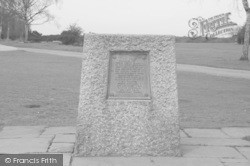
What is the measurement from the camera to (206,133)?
6.52m

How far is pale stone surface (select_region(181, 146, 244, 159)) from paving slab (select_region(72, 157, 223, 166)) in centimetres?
20

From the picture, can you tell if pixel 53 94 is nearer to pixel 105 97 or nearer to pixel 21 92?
pixel 21 92

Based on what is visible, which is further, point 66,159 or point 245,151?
point 245,151

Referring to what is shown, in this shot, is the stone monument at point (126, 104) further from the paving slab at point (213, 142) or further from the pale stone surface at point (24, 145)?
the paving slab at point (213, 142)

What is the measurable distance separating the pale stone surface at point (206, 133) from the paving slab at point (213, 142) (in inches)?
9.9

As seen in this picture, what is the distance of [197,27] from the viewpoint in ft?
181

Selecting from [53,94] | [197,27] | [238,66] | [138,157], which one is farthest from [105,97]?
[197,27]

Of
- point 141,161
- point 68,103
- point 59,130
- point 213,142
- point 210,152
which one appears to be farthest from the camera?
point 68,103

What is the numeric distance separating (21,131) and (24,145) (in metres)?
0.94

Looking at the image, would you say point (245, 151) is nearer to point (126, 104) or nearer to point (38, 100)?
point (126, 104)

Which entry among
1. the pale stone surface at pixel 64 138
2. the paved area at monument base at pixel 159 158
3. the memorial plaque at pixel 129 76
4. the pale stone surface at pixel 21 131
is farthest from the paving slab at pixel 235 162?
the pale stone surface at pixel 21 131

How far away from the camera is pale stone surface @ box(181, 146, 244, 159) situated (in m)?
5.30

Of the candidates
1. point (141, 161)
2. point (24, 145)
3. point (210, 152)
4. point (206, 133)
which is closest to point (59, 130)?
point (24, 145)

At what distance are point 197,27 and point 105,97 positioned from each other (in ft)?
168
